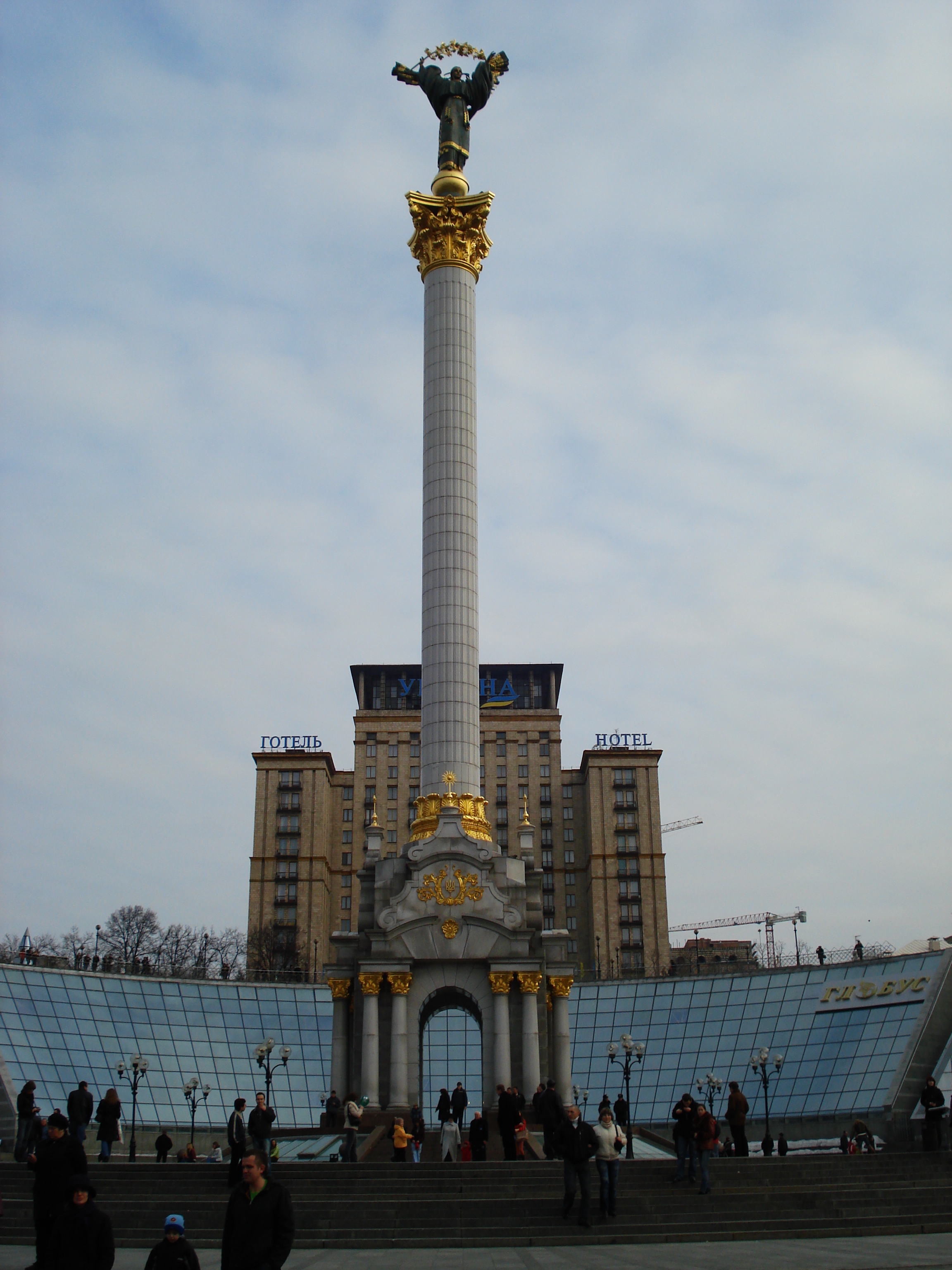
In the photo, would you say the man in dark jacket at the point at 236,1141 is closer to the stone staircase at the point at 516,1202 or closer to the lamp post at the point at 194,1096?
the stone staircase at the point at 516,1202

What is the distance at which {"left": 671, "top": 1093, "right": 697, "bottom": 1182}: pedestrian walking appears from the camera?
22703 millimetres

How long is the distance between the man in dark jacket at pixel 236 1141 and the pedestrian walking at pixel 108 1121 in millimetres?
3691

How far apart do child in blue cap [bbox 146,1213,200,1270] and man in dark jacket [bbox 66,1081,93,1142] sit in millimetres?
11465

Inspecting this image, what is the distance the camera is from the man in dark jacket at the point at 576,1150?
63.6 ft

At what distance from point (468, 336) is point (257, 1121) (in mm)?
31197

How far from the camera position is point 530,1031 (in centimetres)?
3769

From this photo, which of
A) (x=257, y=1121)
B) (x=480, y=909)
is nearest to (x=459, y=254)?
(x=480, y=909)

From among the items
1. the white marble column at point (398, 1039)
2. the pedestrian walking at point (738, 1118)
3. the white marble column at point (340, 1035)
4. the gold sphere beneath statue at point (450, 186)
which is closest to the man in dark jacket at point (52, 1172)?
the pedestrian walking at point (738, 1118)

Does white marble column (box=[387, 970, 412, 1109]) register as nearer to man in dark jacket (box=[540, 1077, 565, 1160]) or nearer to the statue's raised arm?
man in dark jacket (box=[540, 1077, 565, 1160])

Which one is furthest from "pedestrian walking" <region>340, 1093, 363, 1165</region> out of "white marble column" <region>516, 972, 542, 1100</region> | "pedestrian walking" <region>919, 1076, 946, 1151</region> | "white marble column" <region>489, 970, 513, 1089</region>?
"pedestrian walking" <region>919, 1076, 946, 1151</region>

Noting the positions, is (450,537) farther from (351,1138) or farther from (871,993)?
(871,993)

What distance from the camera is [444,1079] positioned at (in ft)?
189

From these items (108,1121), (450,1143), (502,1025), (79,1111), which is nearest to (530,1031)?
(502,1025)

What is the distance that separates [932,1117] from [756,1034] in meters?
31.3
